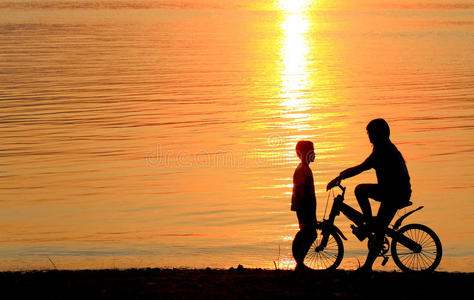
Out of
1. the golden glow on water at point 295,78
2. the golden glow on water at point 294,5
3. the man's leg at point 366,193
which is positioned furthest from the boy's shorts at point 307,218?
the golden glow on water at point 294,5

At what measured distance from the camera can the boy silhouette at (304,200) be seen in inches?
385

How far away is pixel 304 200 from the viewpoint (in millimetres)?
9906

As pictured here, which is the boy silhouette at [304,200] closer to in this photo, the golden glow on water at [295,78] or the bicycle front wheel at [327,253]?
the bicycle front wheel at [327,253]

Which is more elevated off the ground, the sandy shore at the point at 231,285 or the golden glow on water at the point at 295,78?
the golden glow on water at the point at 295,78

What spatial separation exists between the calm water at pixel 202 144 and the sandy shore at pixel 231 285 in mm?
2797

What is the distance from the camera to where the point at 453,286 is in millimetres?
8641

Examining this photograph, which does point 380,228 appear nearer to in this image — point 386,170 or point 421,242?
point 421,242

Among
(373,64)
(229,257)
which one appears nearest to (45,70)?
(373,64)

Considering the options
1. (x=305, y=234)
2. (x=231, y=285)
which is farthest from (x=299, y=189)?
(x=231, y=285)

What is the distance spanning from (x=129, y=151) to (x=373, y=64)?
28.8m

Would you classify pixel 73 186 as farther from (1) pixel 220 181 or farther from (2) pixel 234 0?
(2) pixel 234 0

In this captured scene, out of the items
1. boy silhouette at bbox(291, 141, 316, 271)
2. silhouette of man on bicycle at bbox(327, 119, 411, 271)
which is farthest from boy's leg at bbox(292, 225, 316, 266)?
silhouette of man on bicycle at bbox(327, 119, 411, 271)

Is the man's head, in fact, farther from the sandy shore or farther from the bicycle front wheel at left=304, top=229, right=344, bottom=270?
the sandy shore

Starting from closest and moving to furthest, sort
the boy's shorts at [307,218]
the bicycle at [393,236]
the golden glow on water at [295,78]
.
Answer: the bicycle at [393,236] < the boy's shorts at [307,218] < the golden glow on water at [295,78]
